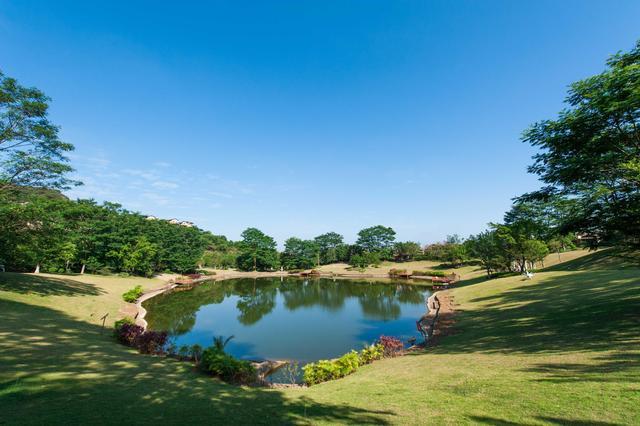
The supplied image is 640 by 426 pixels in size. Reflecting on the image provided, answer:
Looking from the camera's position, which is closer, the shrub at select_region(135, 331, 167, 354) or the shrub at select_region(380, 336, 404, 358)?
the shrub at select_region(135, 331, 167, 354)

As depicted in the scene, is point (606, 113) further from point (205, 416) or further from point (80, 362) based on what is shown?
point (80, 362)

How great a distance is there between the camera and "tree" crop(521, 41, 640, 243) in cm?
872

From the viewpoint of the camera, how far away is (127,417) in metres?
4.75

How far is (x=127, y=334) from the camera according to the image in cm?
1237

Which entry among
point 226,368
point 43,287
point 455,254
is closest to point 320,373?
point 226,368

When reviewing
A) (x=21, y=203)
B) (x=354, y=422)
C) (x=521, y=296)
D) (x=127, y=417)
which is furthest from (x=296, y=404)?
(x=21, y=203)

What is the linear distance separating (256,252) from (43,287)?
39.5m

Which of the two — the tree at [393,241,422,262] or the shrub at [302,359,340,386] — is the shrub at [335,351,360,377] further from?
the tree at [393,241,422,262]

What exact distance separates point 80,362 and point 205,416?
17.5 feet

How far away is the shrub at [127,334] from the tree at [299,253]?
173 ft

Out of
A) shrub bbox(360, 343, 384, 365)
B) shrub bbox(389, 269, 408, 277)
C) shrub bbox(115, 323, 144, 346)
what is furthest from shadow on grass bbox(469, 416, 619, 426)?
shrub bbox(389, 269, 408, 277)

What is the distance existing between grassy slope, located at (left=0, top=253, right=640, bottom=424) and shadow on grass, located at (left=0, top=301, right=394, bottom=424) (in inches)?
1.0

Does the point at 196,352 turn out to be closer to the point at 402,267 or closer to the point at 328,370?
the point at 328,370

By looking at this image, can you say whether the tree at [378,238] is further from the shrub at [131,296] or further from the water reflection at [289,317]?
the shrub at [131,296]
